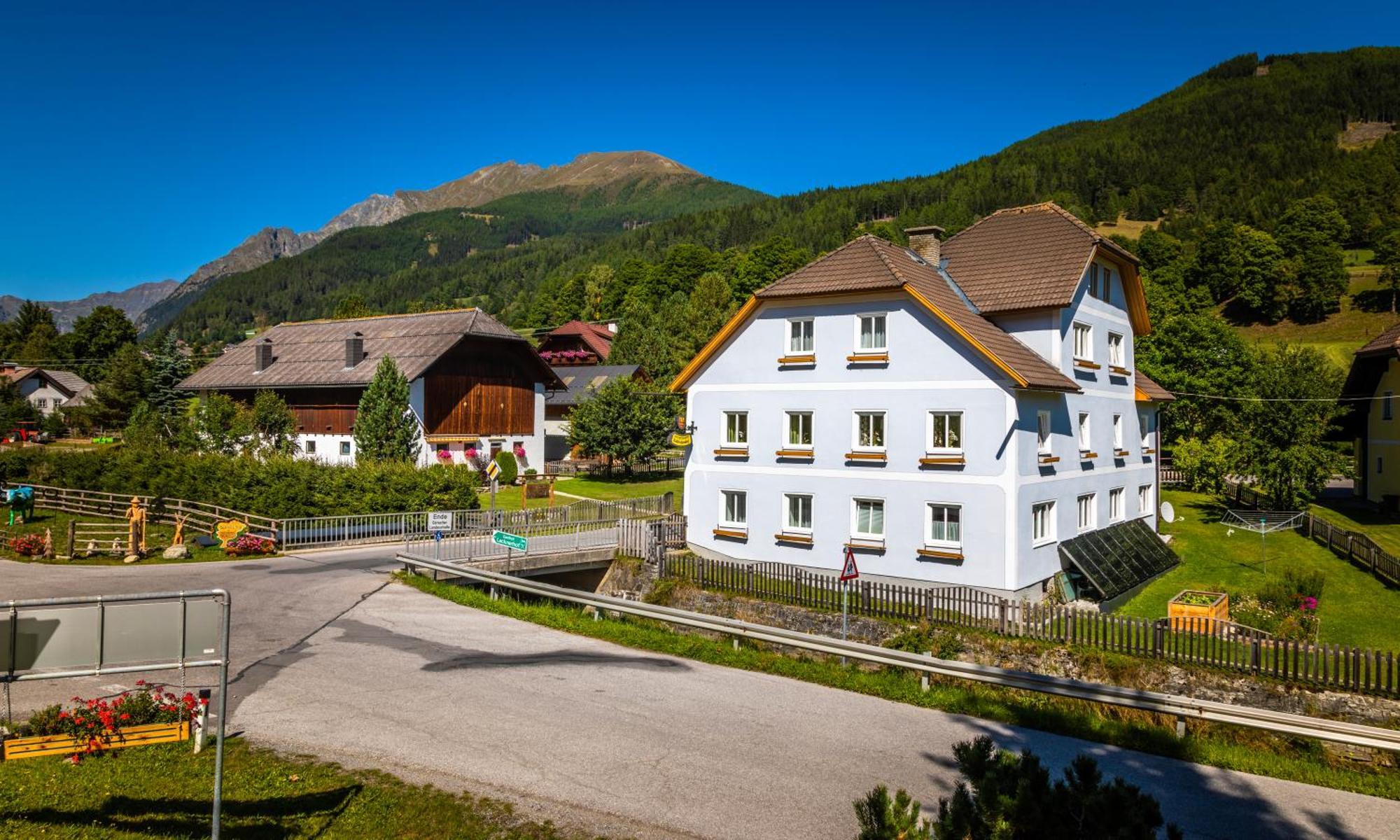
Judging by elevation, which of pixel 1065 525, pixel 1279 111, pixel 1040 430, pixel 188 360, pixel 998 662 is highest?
pixel 1279 111

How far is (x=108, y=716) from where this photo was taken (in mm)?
11336

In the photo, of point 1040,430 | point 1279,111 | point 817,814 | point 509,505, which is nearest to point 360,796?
point 817,814

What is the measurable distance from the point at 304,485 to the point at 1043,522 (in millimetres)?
27472

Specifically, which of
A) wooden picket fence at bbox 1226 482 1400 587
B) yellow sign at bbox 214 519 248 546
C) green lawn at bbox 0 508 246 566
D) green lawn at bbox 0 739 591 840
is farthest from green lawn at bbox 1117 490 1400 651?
green lawn at bbox 0 508 246 566

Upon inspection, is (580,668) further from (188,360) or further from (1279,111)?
(1279,111)

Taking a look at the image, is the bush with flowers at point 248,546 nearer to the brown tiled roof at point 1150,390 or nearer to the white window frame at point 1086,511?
the white window frame at point 1086,511

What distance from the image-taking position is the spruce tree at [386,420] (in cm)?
4528

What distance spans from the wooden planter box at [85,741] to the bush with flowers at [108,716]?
0.10 ft

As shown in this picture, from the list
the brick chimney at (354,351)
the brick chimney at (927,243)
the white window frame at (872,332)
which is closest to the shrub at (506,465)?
the brick chimney at (354,351)

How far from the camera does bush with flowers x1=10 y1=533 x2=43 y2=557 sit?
2941 cm

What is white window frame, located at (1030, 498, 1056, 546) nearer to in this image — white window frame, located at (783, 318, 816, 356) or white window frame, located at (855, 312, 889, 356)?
white window frame, located at (855, 312, 889, 356)

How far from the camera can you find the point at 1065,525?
90.2 feet

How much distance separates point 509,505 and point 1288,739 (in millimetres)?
35858

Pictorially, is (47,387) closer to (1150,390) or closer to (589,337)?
(589,337)
